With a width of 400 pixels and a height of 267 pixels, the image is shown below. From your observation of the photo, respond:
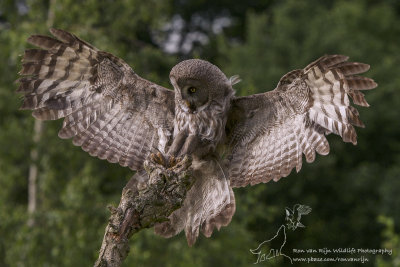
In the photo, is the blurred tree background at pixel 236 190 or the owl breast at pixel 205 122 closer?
the owl breast at pixel 205 122

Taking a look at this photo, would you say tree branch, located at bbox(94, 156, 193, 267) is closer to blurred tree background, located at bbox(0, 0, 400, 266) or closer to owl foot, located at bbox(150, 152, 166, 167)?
owl foot, located at bbox(150, 152, 166, 167)

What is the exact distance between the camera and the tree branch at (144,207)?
15.9 feet

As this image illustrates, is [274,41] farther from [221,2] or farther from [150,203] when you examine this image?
[150,203]

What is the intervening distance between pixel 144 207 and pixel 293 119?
5.19ft

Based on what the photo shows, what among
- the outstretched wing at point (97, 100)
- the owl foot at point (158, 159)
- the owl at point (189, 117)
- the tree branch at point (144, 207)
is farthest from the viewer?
the outstretched wing at point (97, 100)

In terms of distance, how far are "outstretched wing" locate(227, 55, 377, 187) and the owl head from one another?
278mm

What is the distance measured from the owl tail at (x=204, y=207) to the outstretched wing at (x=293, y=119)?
5.8 inches

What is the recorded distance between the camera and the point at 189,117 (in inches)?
241

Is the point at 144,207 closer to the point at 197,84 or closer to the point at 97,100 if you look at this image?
the point at 197,84

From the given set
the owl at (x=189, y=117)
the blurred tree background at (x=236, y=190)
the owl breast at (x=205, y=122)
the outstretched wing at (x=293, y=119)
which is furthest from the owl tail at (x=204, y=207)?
the blurred tree background at (x=236, y=190)

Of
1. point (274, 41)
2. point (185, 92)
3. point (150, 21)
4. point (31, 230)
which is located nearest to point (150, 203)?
point (185, 92)

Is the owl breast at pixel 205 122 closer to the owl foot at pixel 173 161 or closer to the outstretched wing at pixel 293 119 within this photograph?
the outstretched wing at pixel 293 119

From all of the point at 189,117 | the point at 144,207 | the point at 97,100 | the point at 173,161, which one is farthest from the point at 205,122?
the point at 144,207

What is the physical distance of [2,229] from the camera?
473 inches
